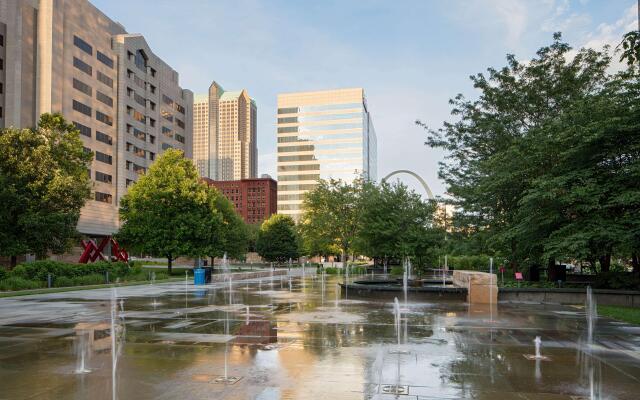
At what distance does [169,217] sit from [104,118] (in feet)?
160

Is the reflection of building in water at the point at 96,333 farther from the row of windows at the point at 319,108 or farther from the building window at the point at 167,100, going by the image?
the row of windows at the point at 319,108

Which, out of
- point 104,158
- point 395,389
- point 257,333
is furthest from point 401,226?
point 104,158

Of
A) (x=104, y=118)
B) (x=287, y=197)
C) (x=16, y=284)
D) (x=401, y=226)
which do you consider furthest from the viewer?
(x=287, y=197)

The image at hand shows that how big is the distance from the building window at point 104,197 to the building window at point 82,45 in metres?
23.5

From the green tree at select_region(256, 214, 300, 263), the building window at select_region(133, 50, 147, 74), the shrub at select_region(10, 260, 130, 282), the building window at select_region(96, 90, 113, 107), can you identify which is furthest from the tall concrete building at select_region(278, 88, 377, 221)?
the shrub at select_region(10, 260, 130, 282)

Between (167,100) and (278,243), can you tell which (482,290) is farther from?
(167,100)

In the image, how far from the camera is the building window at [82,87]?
79825 mm

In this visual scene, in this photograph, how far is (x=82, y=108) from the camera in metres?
81.5

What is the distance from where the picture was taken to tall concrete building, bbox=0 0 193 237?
232 ft

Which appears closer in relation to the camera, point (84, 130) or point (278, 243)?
point (84, 130)

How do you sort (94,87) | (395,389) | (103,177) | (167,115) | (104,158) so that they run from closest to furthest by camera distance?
1. (395,389)
2. (94,87)
3. (103,177)
4. (104,158)
5. (167,115)

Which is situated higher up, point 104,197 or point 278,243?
point 104,197

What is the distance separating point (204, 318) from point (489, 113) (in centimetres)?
2345

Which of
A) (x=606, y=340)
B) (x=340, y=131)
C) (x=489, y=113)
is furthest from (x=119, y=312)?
(x=340, y=131)
